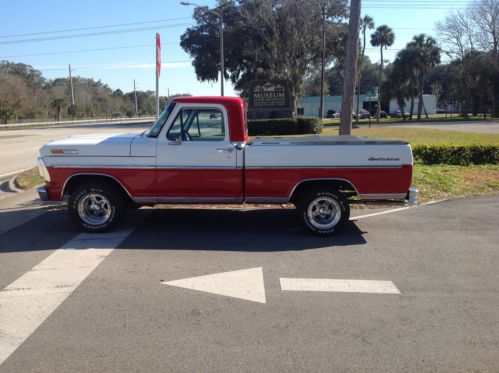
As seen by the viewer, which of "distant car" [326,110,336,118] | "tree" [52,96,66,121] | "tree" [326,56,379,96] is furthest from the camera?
"tree" [326,56,379,96]

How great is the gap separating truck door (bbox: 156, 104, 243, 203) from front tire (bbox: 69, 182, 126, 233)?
2.27ft

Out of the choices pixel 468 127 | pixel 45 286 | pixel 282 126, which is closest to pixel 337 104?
pixel 468 127

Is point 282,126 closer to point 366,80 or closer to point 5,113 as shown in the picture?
point 5,113

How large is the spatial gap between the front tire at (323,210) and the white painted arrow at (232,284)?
66.4 inches

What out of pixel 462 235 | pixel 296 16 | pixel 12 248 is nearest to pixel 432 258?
pixel 462 235

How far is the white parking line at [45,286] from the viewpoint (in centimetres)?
403

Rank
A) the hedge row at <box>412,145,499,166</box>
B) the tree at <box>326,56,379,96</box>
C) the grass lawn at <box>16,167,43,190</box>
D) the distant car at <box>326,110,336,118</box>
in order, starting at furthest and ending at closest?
the tree at <box>326,56,379,96</box> < the distant car at <box>326,110,336,118</box> < the hedge row at <box>412,145,499,166</box> < the grass lawn at <box>16,167,43,190</box>

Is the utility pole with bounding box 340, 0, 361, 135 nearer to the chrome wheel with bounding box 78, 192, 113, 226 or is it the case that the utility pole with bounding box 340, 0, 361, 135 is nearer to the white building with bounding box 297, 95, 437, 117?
the chrome wheel with bounding box 78, 192, 113, 226

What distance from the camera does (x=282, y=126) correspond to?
31.1 m

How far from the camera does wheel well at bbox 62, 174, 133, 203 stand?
6.94 meters

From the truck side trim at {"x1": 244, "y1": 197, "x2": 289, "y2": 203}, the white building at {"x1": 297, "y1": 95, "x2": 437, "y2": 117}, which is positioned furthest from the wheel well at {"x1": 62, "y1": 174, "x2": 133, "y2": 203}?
the white building at {"x1": 297, "y1": 95, "x2": 437, "y2": 117}

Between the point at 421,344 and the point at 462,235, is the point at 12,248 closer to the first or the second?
the point at 421,344

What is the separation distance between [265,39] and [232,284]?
4397 centimetres

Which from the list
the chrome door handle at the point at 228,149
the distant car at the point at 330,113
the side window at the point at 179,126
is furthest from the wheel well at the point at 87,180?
the distant car at the point at 330,113
